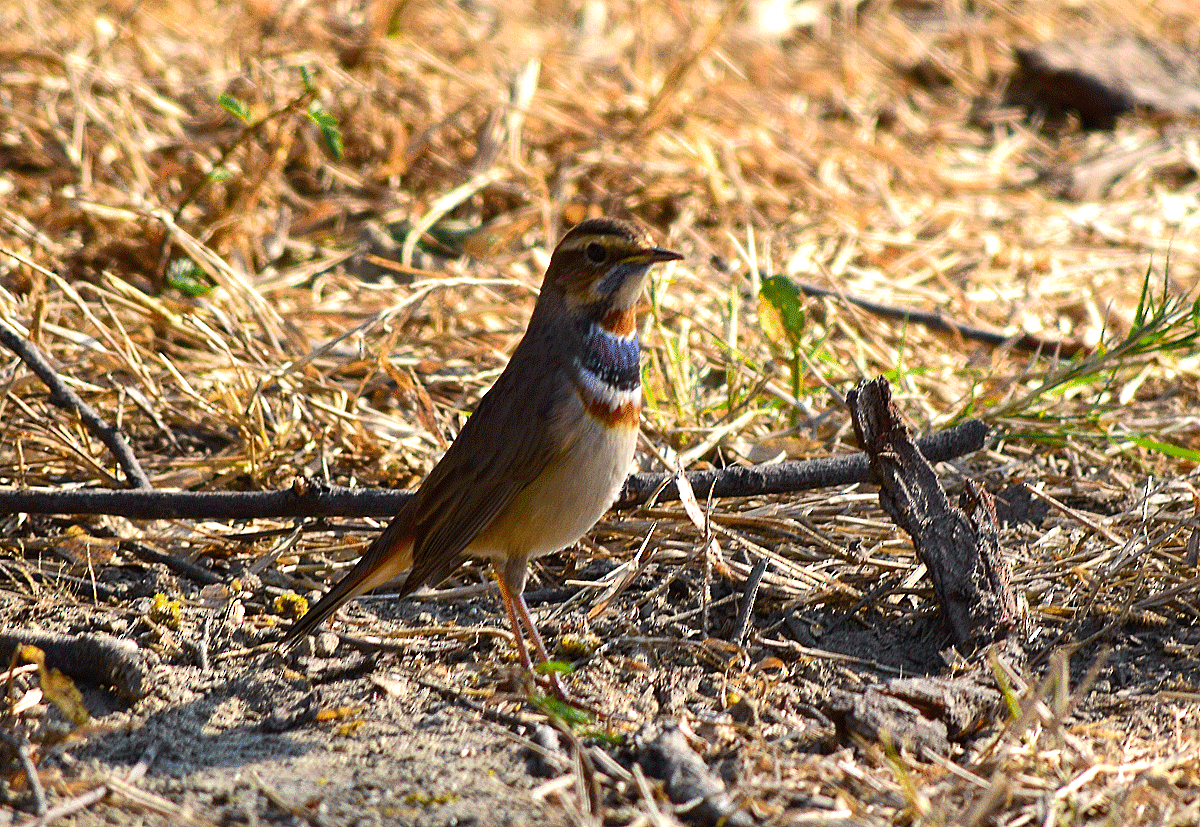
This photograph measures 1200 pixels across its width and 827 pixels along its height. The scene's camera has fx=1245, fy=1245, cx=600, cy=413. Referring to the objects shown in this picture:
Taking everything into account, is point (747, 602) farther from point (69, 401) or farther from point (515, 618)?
point (69, 401)

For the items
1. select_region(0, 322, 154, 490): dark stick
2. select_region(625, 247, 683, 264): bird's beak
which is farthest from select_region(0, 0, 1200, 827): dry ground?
select_region(625, 247, 683, 264): bird's beak

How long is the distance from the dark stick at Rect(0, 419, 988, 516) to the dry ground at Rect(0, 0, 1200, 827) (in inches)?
10.0

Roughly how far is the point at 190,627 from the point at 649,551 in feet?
5.25

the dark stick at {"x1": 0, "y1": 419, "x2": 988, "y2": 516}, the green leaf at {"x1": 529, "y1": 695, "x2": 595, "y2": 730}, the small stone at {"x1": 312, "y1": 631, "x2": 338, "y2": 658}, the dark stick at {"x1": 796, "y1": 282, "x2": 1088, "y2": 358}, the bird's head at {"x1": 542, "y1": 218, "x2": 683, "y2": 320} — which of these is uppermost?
the bird's head at {"x1": 542, "y1": 218, "x2": 683, "y2": 320}

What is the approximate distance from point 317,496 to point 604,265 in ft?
3.99

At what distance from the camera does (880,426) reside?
3789mm

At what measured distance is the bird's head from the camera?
4027 millimetres

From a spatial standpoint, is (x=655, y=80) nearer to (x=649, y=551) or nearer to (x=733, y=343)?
(x=733, y=343)

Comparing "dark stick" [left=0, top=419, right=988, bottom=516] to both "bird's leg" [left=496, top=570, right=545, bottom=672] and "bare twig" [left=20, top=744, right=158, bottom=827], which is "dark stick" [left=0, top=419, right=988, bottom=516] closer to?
"bird's leg" [left=496, top=570, right=545, bottom=672]

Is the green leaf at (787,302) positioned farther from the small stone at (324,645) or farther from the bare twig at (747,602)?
the small stone at (324,645)

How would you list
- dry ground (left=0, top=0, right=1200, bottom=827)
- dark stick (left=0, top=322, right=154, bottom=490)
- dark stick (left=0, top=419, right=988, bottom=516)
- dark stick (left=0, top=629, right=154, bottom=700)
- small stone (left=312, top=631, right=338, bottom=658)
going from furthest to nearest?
1. dark stick (left=0, top=322, right=154, bottom=490)
2. dark stick (left=0, top=419, right=988, bottom=516)
3. small stone (left=312, top=631, right=338, bottom=658)
4. dark stick (left=0, top=629, right=154, bottom=700)
5. dry ground (left=0, top=0, right=1200, bottom=827)

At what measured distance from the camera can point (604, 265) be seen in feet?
13.3

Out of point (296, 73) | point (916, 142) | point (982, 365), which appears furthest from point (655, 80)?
point (982, 365)

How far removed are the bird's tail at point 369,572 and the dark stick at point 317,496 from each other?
211 mm
